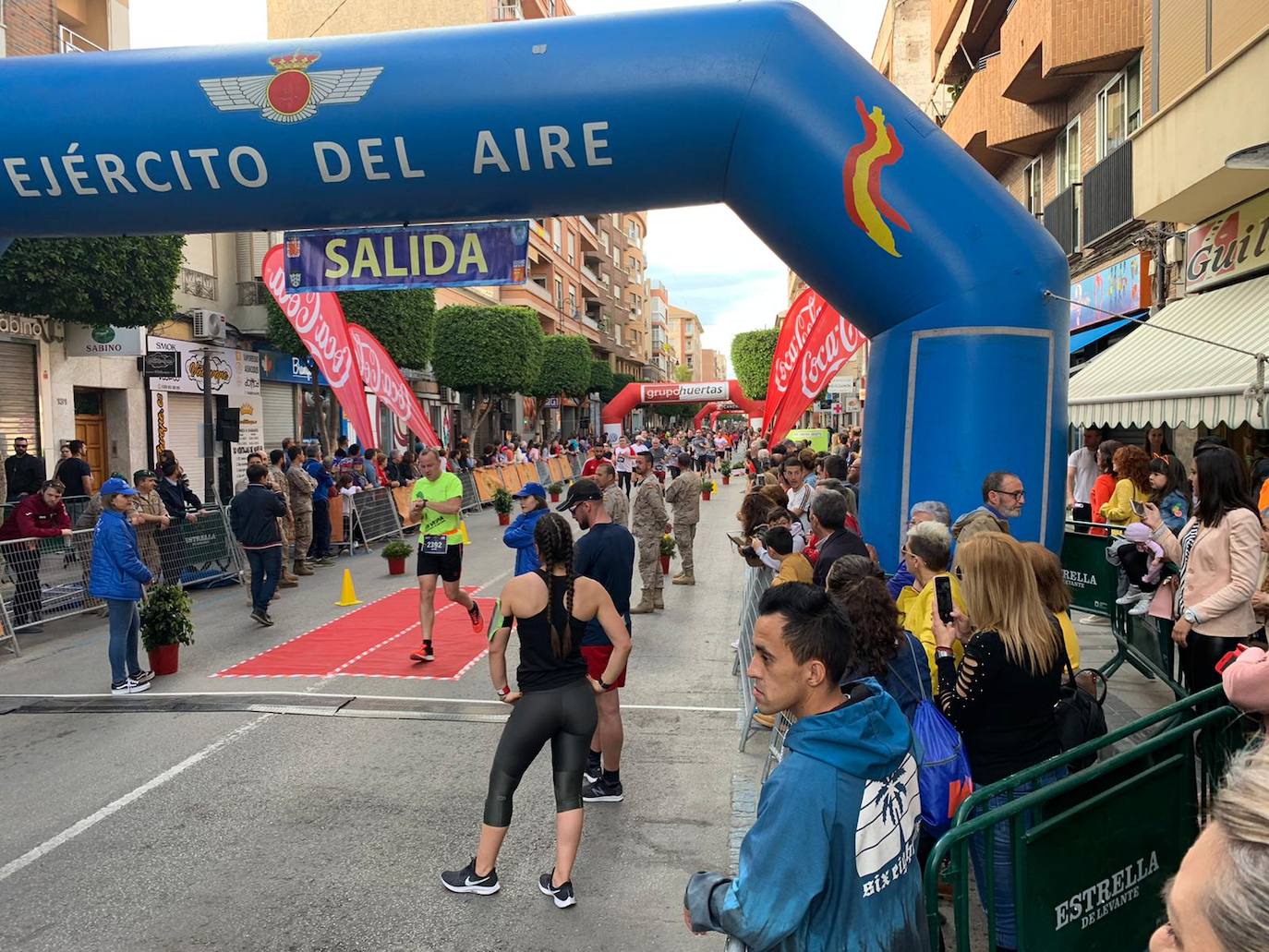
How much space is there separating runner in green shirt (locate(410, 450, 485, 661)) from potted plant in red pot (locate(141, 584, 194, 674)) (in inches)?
76.9

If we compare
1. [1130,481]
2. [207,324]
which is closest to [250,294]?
[207,324]

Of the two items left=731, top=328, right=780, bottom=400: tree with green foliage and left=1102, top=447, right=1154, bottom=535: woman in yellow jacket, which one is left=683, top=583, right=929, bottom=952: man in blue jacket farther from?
left=731, top=328, right=780, bottom=400: tree with green foliage

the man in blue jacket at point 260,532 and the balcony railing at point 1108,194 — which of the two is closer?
the man in blue jacket at point 260,532

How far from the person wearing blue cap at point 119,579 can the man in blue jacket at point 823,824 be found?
6985 millimetres

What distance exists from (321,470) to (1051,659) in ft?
44.8

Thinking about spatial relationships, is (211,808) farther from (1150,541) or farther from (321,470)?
(321,470)

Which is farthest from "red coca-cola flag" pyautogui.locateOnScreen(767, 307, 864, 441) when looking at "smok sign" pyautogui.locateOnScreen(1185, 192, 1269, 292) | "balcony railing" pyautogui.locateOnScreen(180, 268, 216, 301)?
"balcony railing" pyautogui.locateOnScreen(180, 268, 216, 301)

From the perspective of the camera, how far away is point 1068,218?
16797mm

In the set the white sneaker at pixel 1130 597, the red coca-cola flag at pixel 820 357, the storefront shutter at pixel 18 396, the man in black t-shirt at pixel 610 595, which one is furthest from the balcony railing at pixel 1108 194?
the storefront shutter at pixel 18 396

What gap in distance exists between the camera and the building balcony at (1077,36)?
553 inches

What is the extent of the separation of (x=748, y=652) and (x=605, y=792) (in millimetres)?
1905

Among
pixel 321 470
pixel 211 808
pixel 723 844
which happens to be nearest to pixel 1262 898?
pixel 723 844

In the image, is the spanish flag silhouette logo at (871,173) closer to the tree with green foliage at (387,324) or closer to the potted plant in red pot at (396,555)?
the potted plant in red pot at (396,555)

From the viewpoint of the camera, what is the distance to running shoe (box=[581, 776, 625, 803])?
5504mm
